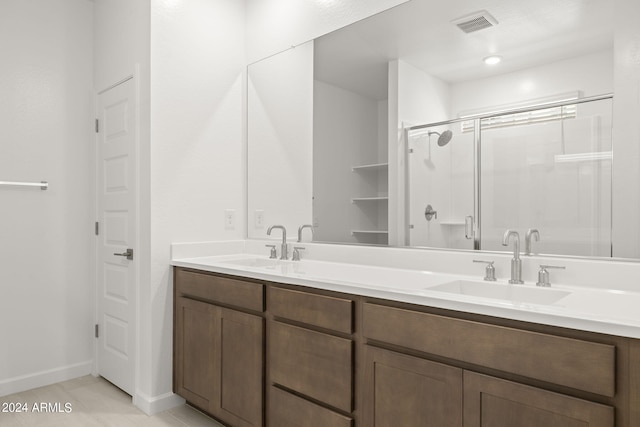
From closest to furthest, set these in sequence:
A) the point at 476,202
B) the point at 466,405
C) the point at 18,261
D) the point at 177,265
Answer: the point at 466,405
the point at 476,202
the point at 177,265
the point at 18,261

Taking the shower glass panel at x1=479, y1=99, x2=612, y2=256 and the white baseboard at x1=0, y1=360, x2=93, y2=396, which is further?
the white baseboard at x1=0, y1=360, x2=93, y2=396

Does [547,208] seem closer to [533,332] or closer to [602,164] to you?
[602,164]

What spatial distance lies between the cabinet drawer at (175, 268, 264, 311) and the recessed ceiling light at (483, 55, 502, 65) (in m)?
1.35

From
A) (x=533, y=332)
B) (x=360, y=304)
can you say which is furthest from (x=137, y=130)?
(x=533, y=332)

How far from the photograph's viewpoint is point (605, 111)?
1.52m

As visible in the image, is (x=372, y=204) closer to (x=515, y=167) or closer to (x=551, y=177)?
(x=515, y=167)

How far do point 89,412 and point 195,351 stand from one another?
2.36ft

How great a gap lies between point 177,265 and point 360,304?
1.31m

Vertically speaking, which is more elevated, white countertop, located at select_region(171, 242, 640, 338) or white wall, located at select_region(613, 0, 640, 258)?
white wall, located at select_region(613, 0, 640, 258)

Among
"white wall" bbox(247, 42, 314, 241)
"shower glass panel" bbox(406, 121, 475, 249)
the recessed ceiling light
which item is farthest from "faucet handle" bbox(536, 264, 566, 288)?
"white wall" bbox(247, 42, 314, 241)

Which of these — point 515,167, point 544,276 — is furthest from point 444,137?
point 544,276

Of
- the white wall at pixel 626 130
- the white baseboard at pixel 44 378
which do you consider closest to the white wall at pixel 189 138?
the white baseboard at pixel 44 378

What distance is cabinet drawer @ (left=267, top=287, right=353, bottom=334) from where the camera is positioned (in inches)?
61.9

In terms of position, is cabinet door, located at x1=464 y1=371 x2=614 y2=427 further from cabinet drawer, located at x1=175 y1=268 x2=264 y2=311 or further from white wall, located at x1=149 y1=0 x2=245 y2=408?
white wall, located at x1=149 y1=0 x2=245 y2=408
